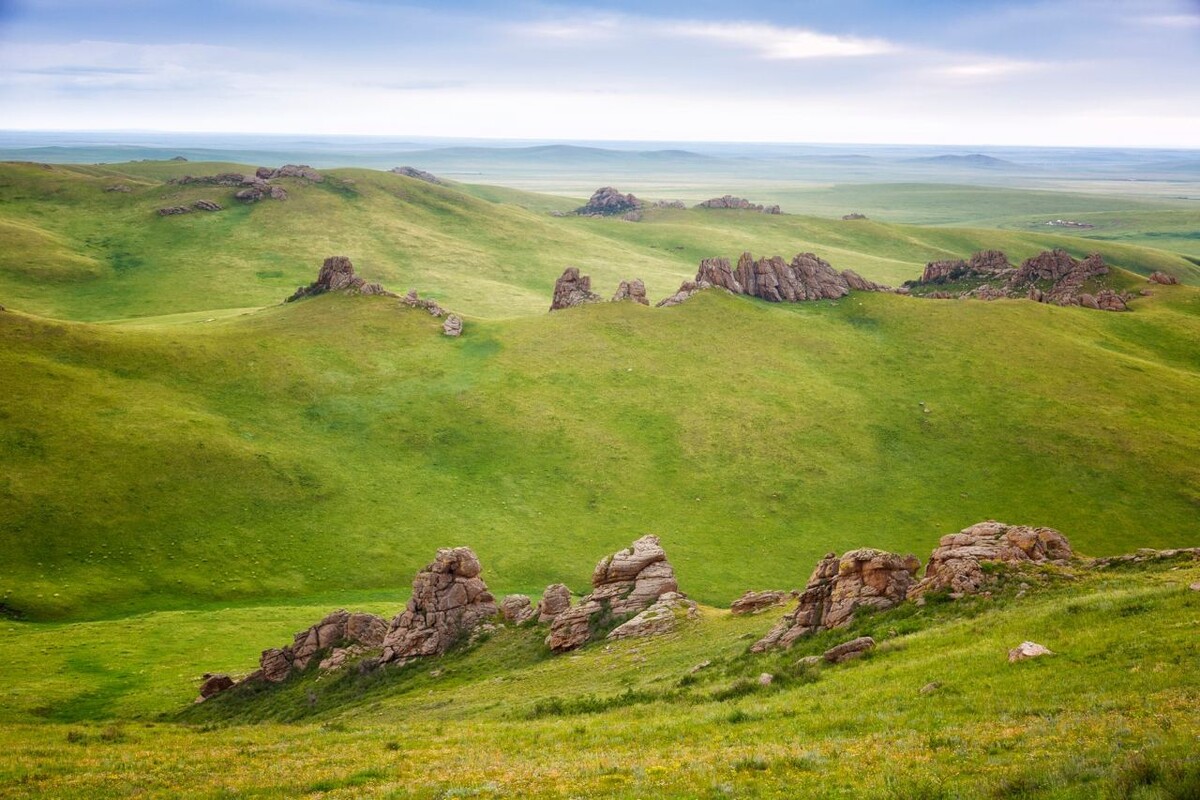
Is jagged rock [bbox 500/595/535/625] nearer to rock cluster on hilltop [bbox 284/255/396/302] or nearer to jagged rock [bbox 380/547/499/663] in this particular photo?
jagged rock [bbox 380/547/499/663]

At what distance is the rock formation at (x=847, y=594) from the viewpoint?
33875mm

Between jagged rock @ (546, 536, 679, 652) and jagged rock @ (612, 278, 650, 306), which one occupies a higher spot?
jagged rock @ (612, 278, 650, 306)

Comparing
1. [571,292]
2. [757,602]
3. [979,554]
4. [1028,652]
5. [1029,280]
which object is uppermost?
[1029,280]

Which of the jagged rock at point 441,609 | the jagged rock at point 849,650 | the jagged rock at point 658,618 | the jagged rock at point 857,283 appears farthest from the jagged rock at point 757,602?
the jagged rock at point 857,283

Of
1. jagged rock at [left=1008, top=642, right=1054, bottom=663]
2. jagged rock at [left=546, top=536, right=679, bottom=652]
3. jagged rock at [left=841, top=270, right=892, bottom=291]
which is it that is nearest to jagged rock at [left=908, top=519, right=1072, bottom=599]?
jagged rock at [left=1008, top=642, right=1054, bottom=663]

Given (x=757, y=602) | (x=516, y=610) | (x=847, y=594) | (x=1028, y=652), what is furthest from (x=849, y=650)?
(x=516, y=610)

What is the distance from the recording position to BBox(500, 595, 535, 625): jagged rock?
48312 millimetres

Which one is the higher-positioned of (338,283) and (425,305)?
(338,283)

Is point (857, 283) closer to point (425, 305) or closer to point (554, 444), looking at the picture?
point (554, 444)

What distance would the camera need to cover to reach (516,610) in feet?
161

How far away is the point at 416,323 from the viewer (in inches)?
4237

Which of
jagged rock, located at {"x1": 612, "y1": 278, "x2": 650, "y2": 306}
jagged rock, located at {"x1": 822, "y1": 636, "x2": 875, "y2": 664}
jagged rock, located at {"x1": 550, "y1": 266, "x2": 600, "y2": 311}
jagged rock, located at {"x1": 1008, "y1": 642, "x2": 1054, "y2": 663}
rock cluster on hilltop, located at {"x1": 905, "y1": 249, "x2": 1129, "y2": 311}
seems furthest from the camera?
rock cluster on hilltop, located at {"x1": 905, "y1": 249, "x2": 1129, "y2": 311}

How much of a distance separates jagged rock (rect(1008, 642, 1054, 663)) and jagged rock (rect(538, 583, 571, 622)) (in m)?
27.7

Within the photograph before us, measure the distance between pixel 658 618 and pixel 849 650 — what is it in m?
15.6
